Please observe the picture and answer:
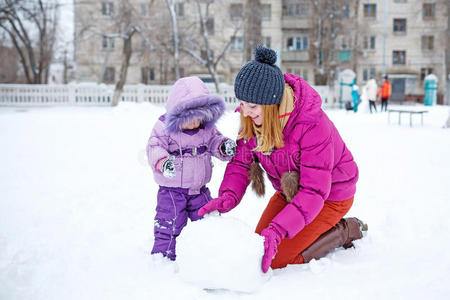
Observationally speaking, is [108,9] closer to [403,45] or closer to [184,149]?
[184,149]

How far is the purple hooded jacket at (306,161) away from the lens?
2.38m

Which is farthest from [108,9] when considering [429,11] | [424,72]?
[429,11]

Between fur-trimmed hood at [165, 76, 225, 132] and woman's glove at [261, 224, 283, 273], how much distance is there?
3.13 ft

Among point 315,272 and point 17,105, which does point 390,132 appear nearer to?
point 315,272

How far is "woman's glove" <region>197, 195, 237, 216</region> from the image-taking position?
261 cm

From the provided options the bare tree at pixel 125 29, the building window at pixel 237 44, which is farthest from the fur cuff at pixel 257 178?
the building window at pixel 237 44

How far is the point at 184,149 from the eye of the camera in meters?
3.00

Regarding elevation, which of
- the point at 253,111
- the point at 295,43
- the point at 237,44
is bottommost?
the point at 253,111

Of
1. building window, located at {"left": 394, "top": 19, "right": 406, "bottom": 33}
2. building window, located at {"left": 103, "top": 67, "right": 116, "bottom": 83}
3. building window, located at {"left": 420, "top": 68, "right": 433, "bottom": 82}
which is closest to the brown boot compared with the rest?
building window, located at {"left": 103, "top": 67, "right": 116, "bottom": 83}

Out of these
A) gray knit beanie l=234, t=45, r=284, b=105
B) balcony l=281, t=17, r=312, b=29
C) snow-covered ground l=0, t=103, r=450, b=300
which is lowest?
snow-covered ground l=0, t=103, r=450, b=300

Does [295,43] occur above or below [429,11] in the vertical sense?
below

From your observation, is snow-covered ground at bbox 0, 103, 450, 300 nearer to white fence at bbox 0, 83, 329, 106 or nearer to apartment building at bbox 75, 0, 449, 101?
white fence at bbox 0, 83, 329, 106

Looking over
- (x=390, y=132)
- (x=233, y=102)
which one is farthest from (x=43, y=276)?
(x=233, y=102)

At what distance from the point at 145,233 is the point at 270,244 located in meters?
1.64
